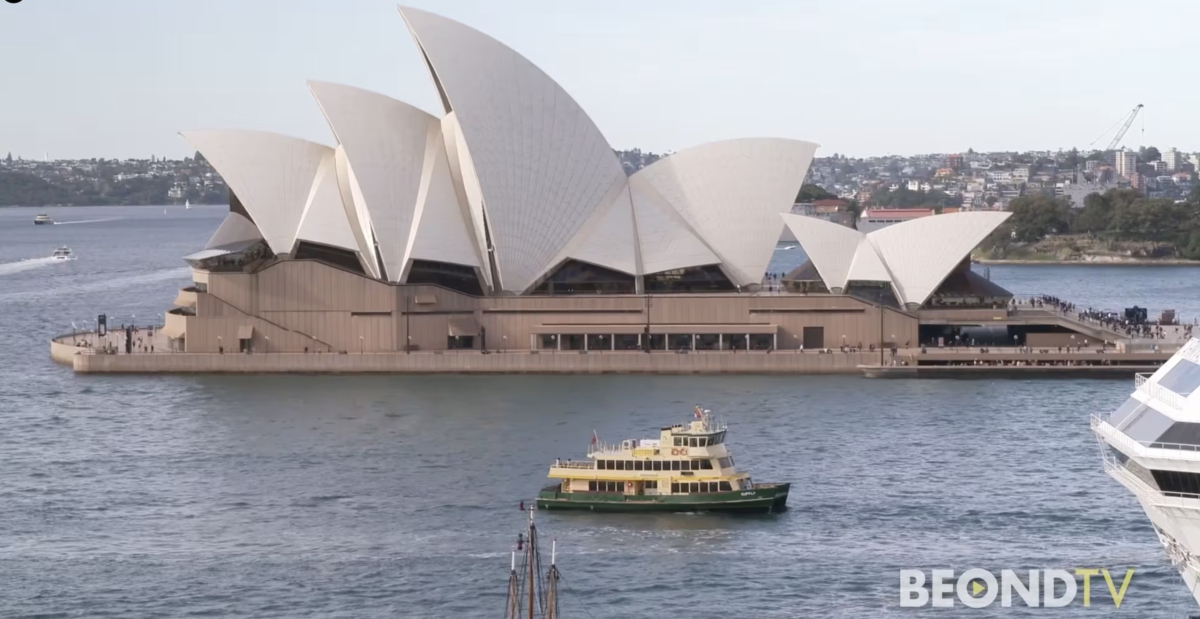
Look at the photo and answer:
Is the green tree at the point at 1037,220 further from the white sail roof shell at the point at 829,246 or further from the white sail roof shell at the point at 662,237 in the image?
the white sail roof shell at the point at 662,237

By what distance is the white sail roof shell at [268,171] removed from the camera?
51.2 m

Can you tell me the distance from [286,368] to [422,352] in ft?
11.5

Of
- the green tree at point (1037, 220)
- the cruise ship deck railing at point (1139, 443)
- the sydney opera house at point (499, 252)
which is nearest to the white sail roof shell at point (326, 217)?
the sydney opera house at point (499, 252)

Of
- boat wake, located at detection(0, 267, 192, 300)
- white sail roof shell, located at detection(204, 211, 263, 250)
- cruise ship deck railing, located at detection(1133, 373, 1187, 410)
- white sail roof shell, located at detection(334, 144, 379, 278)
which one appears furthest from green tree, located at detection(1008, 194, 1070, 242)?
cruise ship deck railing, located at detection(1133, 373, 1187, 410)

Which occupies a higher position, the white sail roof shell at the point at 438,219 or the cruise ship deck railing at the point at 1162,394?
the white sail roof shell at the point at 438,219

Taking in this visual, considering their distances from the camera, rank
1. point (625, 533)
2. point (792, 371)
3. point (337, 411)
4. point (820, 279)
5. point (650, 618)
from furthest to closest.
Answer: point (820, 279), point (792, 371), point (337, 411), point (625, 533), point (650, 618)

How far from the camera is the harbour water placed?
25391 millimetres

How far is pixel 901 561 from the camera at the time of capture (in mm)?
26609

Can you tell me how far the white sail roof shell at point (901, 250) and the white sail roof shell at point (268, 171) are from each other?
13.1m

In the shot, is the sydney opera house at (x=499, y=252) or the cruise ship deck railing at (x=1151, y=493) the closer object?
the cruise ship deck railing at (x=1151, y=493)

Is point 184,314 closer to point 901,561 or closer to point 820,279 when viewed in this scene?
point 820,279

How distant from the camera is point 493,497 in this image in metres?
31.5

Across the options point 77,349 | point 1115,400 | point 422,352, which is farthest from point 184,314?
point 1115,400

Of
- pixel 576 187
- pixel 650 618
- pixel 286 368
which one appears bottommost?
pixel 650 618
